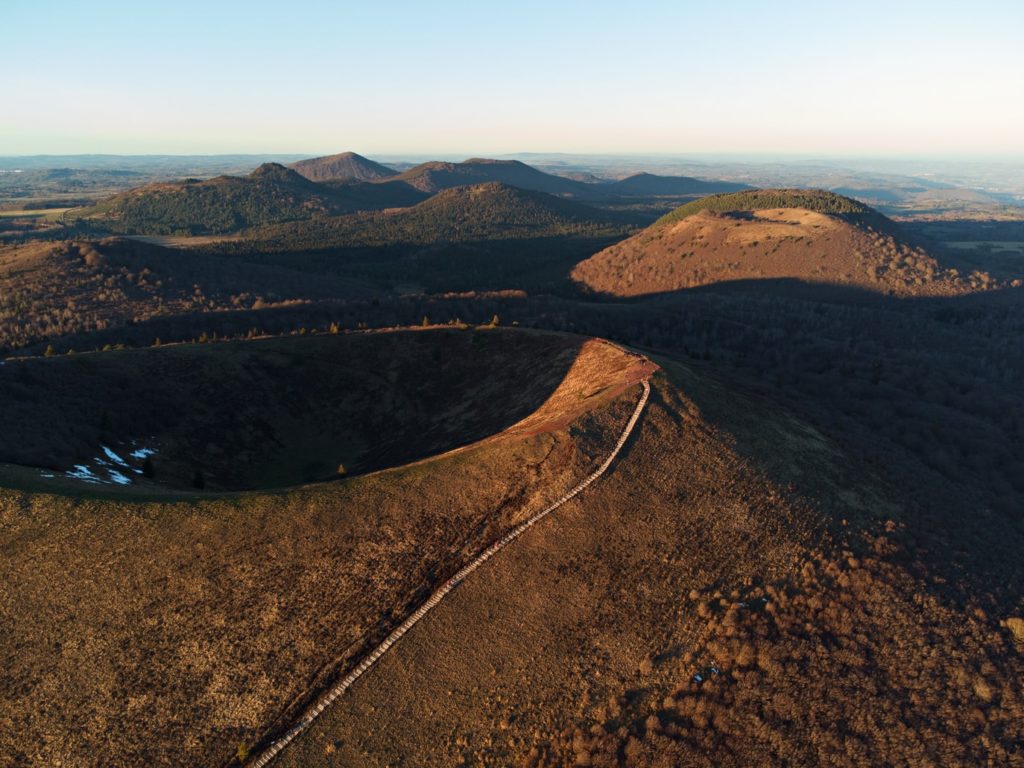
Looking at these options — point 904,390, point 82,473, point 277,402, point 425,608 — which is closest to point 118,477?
point 82,473

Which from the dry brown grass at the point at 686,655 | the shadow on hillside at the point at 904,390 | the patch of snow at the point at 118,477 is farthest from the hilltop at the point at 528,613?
the patch of snow at the point at 118,477

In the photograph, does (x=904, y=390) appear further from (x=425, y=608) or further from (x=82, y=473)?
(x=82, y=473)

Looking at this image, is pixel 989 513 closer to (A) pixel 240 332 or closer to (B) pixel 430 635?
(B) pixel 430 635

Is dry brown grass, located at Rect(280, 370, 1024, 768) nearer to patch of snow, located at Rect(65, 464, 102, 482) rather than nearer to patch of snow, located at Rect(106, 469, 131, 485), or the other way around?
patch of snow, located at Rect(106, 469, 131, 485)

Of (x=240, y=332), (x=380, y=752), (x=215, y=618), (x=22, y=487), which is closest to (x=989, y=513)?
(x=380, y=752)

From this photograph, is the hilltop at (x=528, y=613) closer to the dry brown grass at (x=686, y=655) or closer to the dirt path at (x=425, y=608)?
the dry brown grass at (x=686, y=655)
